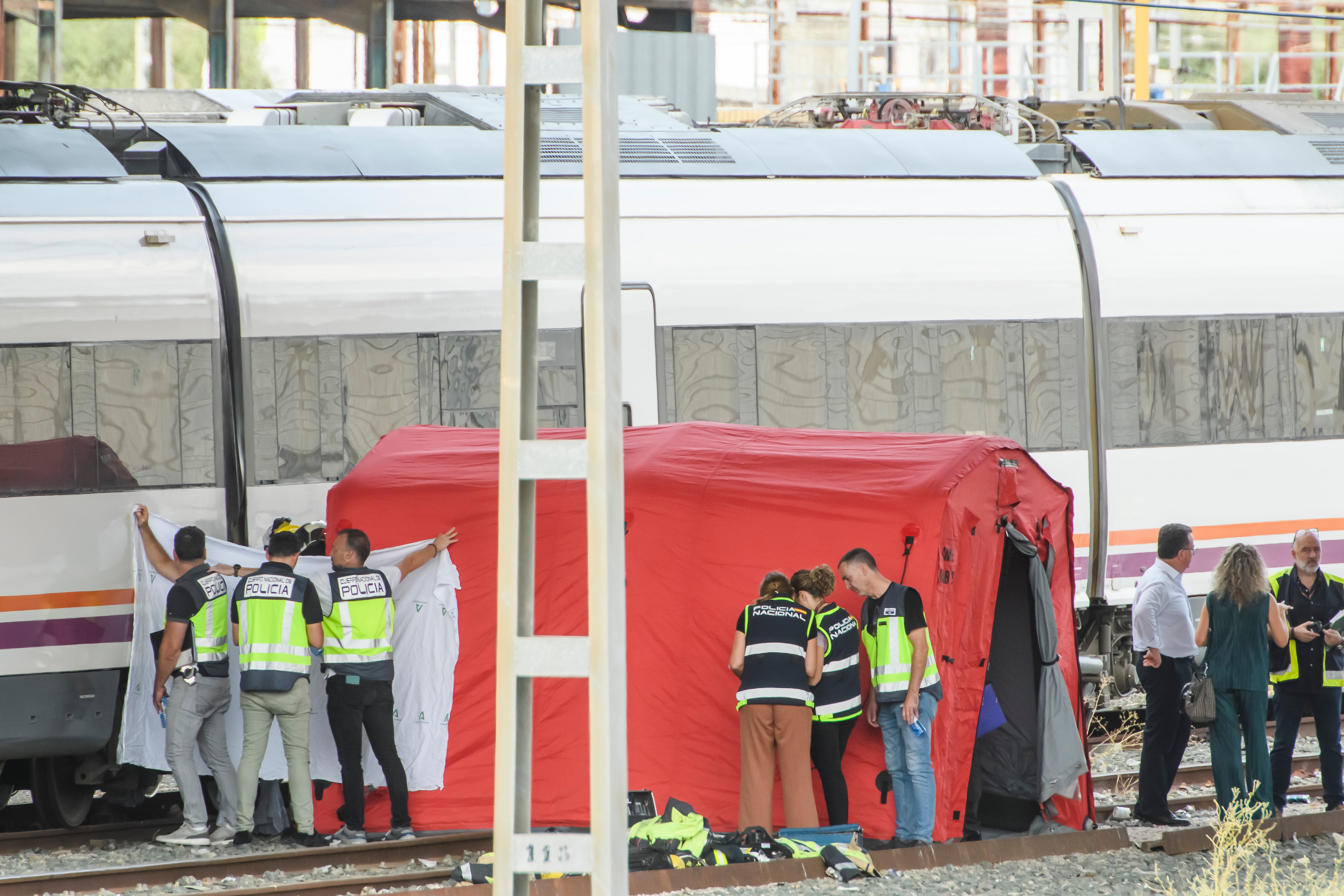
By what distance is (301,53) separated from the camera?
4566 centimetres

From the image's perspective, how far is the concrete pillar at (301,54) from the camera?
43.5 metres

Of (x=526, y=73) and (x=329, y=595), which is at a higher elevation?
(x=526, y=73)

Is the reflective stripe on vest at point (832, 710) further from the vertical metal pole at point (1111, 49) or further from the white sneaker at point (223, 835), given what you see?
the vertical metal pole at point (1111, 49)

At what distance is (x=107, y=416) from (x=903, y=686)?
15.9ft

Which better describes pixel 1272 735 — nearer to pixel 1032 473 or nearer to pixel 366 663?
pixel 1032 473

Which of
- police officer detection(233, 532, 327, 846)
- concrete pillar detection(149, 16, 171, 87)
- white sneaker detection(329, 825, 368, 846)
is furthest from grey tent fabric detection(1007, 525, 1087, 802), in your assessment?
concrete pillar detection(149, 16, 171, 87)

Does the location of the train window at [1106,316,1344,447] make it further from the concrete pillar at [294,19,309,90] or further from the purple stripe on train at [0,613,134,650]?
the concrete pillar at [294,19,309,90]

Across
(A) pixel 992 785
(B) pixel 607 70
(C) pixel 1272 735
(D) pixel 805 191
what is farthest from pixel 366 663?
(C) pixel 1272 735

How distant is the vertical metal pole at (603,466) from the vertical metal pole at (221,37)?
24.4 m

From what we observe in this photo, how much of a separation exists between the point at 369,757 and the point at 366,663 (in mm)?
614

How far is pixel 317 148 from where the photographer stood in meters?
11.6

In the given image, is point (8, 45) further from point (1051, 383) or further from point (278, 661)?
point (278, 661)

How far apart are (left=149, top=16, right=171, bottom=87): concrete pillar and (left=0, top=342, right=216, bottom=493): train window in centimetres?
3545

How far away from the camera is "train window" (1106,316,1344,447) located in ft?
41.1
